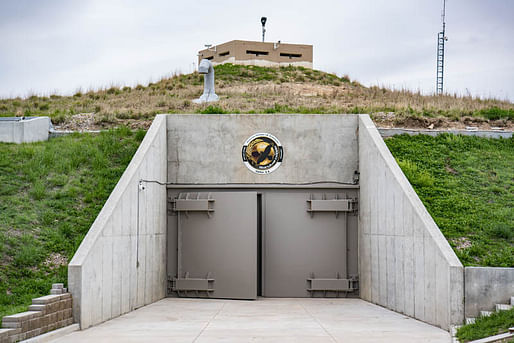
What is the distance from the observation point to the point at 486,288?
9.54 meters

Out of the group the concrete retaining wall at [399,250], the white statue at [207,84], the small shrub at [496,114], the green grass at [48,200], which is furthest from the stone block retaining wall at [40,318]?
the white statue at [207,84]

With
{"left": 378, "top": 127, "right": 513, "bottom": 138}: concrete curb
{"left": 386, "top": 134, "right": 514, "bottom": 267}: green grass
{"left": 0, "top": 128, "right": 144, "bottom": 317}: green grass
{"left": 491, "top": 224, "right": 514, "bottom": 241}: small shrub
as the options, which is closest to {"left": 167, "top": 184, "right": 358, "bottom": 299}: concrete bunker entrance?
{"left": 386, "top": 134, "right": 514, "bottom": 267}: green grass

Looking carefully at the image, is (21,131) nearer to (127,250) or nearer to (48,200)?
(48,200)

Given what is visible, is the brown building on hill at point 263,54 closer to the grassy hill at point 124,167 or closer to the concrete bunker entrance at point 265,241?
the grassy hill at point 124,167

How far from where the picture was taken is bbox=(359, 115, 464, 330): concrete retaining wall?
9844mm

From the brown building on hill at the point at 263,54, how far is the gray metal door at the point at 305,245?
27042 millimetres

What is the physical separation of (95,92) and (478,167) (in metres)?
21.0

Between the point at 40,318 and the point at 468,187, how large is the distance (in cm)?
993

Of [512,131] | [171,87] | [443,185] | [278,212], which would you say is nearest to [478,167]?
[443,185]

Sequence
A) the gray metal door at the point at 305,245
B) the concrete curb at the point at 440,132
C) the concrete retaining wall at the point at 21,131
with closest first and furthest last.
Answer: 1. the gray metal door at the point at 305,245
2. the concrete curb at the point at 440,132
3. the concrete retaining wall at the point at 21,131

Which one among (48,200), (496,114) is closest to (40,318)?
(48,200)

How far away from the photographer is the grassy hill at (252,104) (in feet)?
66.1

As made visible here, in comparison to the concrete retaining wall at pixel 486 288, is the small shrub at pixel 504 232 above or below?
above

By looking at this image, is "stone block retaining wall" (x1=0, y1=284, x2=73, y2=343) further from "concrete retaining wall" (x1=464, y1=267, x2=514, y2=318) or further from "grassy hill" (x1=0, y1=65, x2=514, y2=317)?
"concrete retaining wall" (x1=464, y1=267, x2=514, y2=318)
